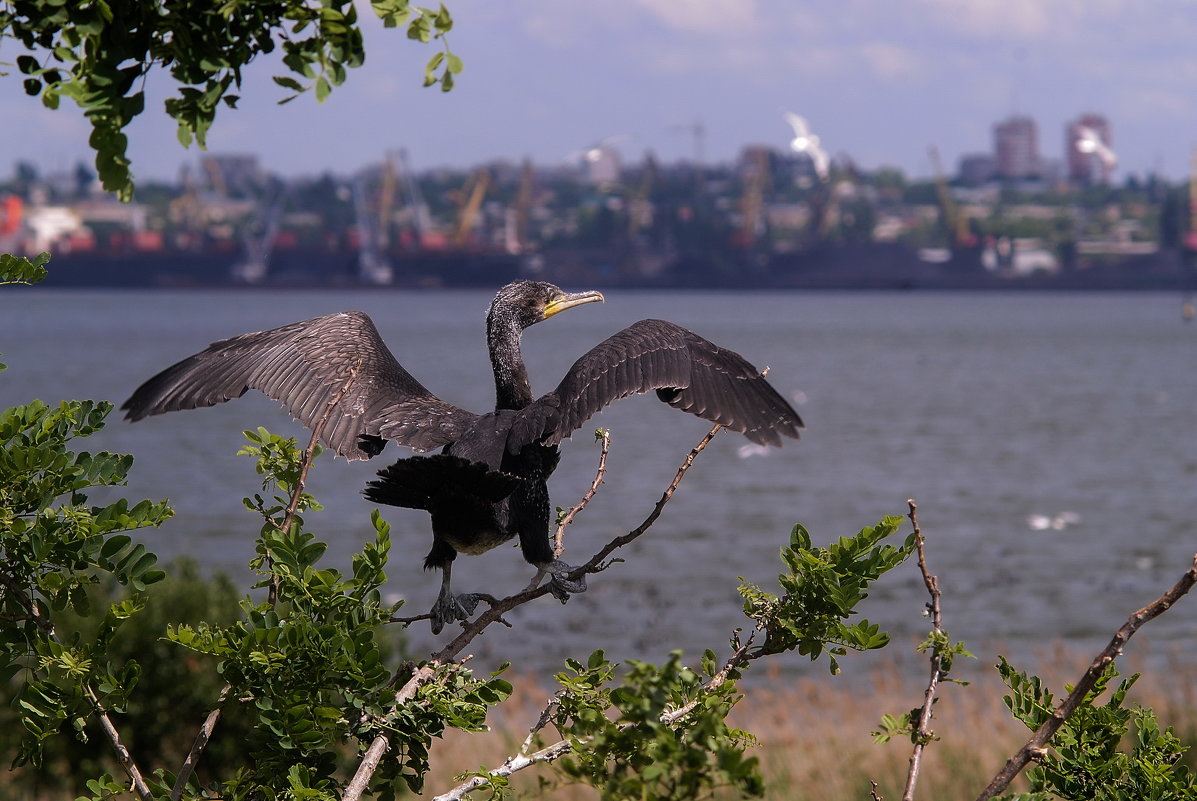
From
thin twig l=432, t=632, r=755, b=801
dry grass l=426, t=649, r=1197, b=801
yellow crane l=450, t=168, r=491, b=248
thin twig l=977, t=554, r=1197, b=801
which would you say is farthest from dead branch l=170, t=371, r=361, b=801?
yellow crane l=450, t=168, r=491, b=248

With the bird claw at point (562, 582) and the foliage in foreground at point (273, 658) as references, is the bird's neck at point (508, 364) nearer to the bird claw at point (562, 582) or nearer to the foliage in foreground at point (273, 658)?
the bird claw at point (562, 582)

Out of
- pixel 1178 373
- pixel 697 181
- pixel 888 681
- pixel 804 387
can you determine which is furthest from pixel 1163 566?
pixel 697 181

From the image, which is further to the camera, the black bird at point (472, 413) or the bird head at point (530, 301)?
the bird head at point (530, 301)

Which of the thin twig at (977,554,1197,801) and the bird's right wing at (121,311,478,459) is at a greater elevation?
the bird's right wing at (121,311,478,459)

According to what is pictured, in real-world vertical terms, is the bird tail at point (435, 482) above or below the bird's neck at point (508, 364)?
below

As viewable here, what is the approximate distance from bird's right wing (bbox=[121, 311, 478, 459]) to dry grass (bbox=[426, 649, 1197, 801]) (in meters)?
5.13

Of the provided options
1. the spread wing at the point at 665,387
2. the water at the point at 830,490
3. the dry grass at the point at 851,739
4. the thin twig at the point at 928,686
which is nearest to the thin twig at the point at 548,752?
the thin twig at the point at 928,686

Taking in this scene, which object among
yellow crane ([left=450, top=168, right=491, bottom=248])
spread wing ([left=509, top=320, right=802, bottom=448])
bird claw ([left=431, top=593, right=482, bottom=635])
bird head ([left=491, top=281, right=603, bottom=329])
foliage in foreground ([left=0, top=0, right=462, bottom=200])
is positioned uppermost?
yellow crane ([left=450, top=168, right=491, bottom=248])

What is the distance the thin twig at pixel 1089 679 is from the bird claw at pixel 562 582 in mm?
1315

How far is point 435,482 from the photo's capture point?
3256 millimetres

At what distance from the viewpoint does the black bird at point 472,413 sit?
136 inches

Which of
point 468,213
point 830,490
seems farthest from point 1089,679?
point 468,213

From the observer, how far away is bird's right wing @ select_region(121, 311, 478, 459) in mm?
3777

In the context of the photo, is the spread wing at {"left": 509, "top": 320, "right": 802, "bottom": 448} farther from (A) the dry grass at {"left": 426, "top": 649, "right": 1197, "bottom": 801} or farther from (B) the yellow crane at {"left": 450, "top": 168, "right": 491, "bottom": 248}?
(B) the yellow crane at {"left": 450, "top": 168, "right": 491, "bottom": 248}
